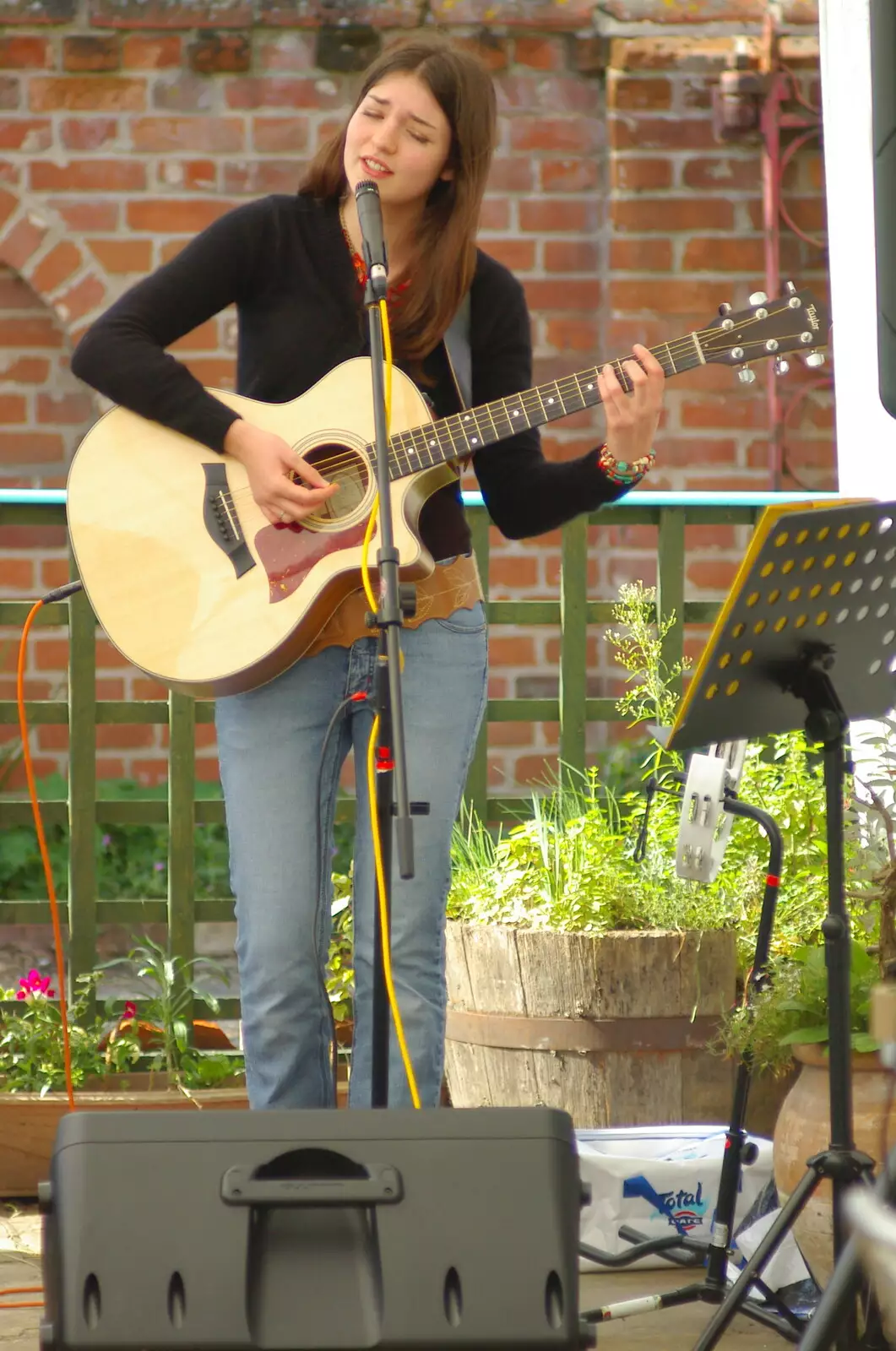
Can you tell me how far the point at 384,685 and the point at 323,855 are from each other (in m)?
0.42

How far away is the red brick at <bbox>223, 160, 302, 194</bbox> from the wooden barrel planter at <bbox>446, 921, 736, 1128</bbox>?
2.40 meters

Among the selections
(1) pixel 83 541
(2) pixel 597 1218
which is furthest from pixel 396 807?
(2) pixel 597 1218

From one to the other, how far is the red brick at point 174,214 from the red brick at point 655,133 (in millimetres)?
1040

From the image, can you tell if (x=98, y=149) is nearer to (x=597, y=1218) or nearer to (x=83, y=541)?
(x=83, y=541)

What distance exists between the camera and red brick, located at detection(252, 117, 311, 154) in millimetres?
4254

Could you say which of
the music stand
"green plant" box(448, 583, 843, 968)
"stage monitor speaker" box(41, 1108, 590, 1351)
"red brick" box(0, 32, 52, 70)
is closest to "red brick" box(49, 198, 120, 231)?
"red brick" box(0, 32, 52, 70)

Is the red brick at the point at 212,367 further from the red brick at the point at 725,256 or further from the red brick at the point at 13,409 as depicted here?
the red brick at the point at 725,256

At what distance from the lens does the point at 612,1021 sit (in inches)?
102

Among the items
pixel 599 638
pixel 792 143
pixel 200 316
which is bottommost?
pixel 599 638

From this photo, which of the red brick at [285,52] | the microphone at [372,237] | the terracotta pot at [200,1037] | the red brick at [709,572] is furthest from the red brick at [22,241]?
the microphone at [372,237]

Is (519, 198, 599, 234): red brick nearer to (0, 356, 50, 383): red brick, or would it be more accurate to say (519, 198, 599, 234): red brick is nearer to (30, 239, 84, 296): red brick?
(30, 239, 84, 296): red brick

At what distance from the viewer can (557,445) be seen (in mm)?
4223

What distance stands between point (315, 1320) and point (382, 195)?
1382 mm

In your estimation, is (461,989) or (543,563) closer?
(461,989)
